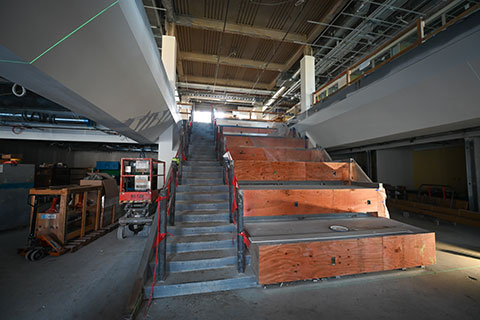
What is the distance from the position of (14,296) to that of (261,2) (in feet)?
31.7

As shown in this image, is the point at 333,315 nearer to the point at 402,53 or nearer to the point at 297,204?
the point at 297,204

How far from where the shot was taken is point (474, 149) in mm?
5887

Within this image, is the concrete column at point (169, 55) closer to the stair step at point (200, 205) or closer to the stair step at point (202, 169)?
the stair step at point (202, 169)

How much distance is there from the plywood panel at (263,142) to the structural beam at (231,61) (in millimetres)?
6400

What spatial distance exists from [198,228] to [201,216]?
12.1 inches

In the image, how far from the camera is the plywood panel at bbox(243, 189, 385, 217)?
133 inches

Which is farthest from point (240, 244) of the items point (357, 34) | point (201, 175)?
point (357, 34)

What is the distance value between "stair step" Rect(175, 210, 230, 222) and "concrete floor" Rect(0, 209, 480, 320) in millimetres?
1130

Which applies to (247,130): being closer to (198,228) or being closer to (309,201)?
(309,201)

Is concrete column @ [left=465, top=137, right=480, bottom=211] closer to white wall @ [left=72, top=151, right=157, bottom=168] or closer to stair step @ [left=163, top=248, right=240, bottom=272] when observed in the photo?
Answer: stair step @ [left=163, top=248, right=240, bottom=272]

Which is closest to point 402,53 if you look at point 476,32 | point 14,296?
point 476,32

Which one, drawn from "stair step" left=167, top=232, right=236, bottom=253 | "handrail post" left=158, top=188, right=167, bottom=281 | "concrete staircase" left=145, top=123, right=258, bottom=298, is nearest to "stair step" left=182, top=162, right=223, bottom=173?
"concrete staircase" left=145, top=123, right=258, bottom=298

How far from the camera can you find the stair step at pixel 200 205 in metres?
3.66

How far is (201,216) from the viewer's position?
344 cm
